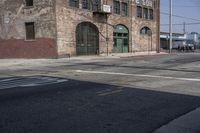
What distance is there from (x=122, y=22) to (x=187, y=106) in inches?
1342

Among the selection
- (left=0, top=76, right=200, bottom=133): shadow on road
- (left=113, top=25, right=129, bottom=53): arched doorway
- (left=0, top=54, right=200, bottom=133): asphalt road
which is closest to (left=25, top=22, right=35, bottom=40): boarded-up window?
(left=113, top=25, right=129, bottom=53): arched doorway

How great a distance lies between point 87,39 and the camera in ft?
114

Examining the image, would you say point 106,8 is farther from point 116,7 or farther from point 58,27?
point 58,27

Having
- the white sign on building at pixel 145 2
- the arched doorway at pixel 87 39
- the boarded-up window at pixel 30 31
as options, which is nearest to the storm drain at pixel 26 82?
the boarded-up window at pixel 30 31

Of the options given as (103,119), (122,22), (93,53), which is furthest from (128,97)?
(122,22)

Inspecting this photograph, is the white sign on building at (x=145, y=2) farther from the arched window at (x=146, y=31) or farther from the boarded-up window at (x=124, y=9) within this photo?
the arched window at (x=146, y=31)

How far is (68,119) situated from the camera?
627 cm

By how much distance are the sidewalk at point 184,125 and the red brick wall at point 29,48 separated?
25.2m

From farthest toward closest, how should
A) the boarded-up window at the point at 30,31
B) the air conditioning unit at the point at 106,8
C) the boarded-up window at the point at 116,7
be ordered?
the boarded-up window at the point at 116,7 < the air conditioning unit at the point at 106,8 < the boarded-up window at the point at 30,31

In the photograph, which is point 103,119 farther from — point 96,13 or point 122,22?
point 122,22

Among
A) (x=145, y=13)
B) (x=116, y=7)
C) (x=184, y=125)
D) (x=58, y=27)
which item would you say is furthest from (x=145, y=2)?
(x=184, y=125)

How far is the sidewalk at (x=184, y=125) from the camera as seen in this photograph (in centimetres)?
554

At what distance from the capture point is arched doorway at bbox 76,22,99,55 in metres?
33.8

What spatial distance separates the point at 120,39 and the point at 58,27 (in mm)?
12550
